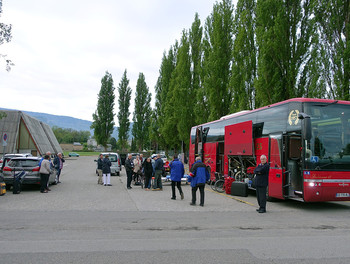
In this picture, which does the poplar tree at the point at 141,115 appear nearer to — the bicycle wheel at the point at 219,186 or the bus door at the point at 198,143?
the bus door at the point at 198,143

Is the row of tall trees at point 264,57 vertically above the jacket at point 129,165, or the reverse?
the row of tall trees at point 264,57

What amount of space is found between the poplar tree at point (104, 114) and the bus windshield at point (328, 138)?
6405 cm

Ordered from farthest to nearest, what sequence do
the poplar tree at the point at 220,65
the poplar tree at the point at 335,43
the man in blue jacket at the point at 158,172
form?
the poplar tree at the point at 220,65 → the poplar tree at the point at 335,43 → the man in blue jacket at the point at 158,172

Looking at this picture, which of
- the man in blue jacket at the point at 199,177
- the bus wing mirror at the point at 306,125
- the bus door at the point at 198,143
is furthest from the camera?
the bus door at the point at 198,143

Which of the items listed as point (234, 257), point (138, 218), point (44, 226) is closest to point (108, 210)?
point (138, 218)

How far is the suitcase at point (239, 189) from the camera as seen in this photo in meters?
14.6

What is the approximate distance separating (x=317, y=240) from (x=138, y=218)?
445 centimetres

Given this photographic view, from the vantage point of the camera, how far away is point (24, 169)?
15383 millimetres

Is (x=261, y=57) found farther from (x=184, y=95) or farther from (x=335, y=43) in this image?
(x=184, y=95)

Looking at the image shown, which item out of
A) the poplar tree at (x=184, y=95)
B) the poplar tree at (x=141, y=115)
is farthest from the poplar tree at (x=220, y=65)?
the poplar tree at (x=141, y=115)

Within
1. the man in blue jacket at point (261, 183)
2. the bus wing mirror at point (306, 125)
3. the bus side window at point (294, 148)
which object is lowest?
the man in blue jacket at point (261, 183)

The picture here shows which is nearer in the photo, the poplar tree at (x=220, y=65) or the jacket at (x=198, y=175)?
the jacket at (x=198, y=175)

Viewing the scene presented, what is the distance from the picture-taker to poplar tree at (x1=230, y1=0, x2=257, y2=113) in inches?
1118

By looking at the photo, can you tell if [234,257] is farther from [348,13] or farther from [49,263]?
[348,13]
